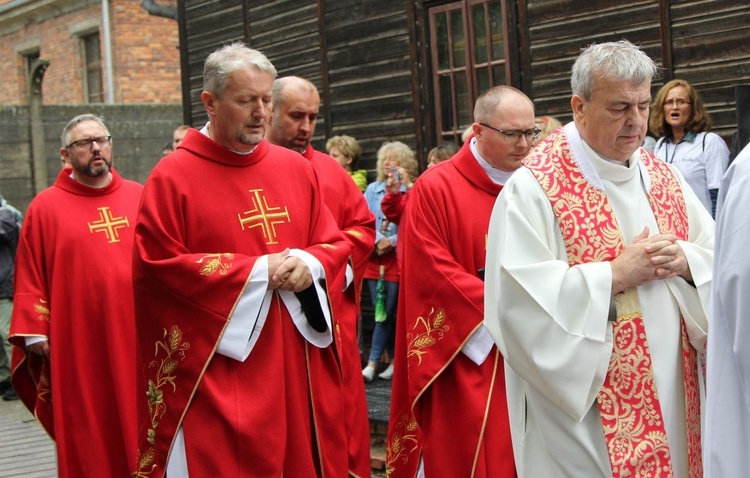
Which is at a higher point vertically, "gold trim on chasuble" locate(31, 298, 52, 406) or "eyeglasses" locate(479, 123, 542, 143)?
"eyeglasses" locate(479, 123, 542, 143)

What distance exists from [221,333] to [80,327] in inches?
77.4

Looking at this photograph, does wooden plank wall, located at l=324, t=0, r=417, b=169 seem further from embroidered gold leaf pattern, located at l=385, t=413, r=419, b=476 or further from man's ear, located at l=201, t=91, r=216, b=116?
man's ear, located at l=201, t=91, r=216, b=116

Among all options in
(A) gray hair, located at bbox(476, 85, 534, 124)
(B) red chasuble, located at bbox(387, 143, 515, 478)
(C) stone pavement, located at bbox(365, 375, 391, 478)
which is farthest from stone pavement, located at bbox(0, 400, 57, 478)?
(A) gray hair, located at bbox(476, 85, 534, 124)

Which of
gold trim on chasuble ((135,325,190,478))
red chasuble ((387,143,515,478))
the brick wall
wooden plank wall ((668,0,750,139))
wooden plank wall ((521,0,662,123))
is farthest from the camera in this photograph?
the brick wall

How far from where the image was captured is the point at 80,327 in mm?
6090

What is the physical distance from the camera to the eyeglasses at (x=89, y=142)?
20.5ft

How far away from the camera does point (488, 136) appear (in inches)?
195

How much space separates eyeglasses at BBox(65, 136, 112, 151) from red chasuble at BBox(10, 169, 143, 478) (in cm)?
35

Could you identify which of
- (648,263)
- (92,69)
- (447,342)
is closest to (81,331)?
(447,342)

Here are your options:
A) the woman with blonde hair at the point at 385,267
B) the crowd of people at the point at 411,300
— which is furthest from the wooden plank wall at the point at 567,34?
the crowd of people at the point at 411,300

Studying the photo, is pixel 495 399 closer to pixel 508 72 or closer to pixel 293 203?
pixel 293 203

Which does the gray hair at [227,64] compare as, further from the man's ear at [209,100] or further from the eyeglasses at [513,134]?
the eyeglasses at [513,134]

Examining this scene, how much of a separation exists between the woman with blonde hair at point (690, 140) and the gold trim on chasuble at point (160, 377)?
3.76 metres

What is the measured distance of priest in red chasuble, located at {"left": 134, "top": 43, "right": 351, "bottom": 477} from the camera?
4391 millimetres
